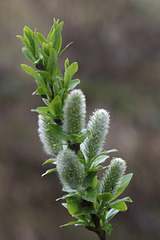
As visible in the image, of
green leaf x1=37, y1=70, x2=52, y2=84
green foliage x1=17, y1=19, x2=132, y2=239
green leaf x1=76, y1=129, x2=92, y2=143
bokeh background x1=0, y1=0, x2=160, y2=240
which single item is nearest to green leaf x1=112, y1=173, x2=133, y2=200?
green foliage x1=17, y1=19, x2=132, y2=239

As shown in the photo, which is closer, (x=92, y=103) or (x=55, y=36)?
(x=55, y=36)

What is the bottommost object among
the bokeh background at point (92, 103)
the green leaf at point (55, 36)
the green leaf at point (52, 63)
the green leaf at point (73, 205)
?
the green leaf at point (73, 205)

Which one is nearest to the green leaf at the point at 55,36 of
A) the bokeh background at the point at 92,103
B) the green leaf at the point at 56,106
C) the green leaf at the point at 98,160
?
A: the green leaf at the point at 56,106

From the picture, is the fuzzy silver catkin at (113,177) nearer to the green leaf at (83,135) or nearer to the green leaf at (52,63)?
the green leaf at (83,135)

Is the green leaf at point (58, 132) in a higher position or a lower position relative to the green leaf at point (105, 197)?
higher

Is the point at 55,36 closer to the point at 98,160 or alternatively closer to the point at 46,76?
the point at 46,76

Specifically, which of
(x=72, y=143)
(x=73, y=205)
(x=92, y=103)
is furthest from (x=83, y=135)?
(x=92, y=103)
